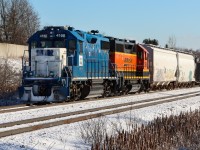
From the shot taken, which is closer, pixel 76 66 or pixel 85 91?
pixel 76 66

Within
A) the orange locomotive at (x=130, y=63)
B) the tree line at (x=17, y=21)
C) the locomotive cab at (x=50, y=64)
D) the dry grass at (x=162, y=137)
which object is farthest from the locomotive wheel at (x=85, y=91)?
the tree line at (x=17, y=21)

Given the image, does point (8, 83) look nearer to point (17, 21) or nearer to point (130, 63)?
point (130, 63)

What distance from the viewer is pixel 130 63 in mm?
28344

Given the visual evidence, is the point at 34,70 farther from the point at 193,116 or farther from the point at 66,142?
the point at 66,142

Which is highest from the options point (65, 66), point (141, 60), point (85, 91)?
point (141, 60)

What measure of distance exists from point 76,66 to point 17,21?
207ft

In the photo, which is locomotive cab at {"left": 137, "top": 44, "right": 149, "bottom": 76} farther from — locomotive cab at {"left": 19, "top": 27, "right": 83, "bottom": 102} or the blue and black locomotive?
locomotive cab at {"left": 19, "top": 27, "right": 83, "bottom": 102}

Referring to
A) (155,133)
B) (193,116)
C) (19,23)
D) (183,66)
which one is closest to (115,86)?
(193,116)

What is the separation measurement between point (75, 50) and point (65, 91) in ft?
8.09

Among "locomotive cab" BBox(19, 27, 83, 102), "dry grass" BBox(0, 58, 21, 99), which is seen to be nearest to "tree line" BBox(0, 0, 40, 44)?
"dry grass" BBox(0, 58, 21, 99)

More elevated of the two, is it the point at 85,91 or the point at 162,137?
the point at 85,91

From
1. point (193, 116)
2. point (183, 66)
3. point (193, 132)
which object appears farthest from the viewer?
point (183, 66)

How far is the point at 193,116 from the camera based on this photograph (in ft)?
40.4

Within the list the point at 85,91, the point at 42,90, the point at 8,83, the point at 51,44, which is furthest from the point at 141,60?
the point at 42,90
